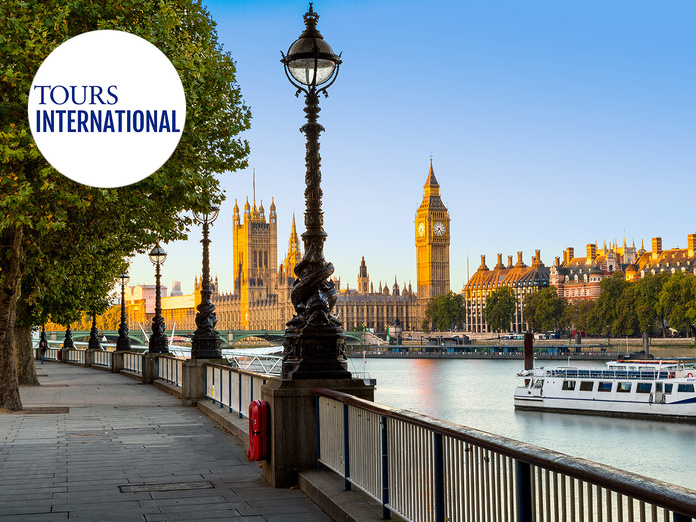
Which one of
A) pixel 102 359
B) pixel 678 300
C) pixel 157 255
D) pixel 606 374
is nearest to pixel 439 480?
pixel 157 255

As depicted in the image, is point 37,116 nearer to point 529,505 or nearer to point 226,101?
point 226,101

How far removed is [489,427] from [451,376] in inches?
1520

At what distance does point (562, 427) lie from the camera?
46625 mm

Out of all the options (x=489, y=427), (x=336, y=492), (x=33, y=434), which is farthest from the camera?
(x=489, y=427)

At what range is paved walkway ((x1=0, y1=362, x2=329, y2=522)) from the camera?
751cm

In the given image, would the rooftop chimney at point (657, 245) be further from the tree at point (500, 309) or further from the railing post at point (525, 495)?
the railing post at point (525, 495)

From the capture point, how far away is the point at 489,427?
4456 centimetres

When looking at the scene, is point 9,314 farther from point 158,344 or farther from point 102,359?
point 102,359

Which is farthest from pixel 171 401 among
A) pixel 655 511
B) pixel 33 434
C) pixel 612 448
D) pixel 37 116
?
pixel 612 448

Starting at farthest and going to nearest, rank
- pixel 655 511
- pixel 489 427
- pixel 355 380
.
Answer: pixel 489 427, pixel 355 380, pixel 655 511

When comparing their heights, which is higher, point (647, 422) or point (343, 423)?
point (343, 423)

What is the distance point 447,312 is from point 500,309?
63.6 feet

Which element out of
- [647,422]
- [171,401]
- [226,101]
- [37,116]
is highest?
[226,101]

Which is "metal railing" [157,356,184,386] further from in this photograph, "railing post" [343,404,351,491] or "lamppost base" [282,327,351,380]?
"railing post" [343,404,351,491]
